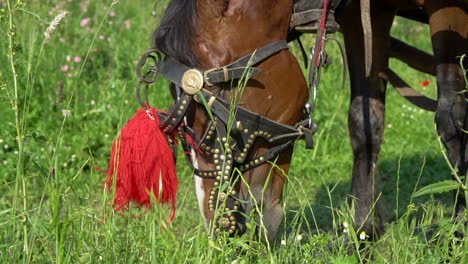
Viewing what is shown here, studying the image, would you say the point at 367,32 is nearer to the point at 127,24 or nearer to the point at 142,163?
the point at 142,163

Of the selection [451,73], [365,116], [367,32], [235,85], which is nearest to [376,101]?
[365,116]

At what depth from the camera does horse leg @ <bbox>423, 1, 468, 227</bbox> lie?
132 inches

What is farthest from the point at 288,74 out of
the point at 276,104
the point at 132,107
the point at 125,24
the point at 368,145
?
the point at 125,24

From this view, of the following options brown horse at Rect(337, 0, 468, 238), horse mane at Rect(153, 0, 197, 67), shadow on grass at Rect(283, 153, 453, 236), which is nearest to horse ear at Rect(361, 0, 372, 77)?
brown horse at Rect(337, 0, 468, 238)

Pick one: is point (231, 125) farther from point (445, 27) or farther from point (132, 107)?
point (132, 107)

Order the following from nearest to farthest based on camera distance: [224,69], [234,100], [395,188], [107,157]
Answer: [234,100] < [224,69] < [395,188] < [107,157]

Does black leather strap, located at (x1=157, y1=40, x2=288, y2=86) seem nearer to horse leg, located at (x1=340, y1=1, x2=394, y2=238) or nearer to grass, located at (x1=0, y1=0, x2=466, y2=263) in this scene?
grass, located at (x1=0, y1=0, x2=466, y2=263)

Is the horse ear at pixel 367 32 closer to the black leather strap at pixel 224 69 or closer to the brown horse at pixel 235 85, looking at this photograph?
the brown horse at pixel 235 85

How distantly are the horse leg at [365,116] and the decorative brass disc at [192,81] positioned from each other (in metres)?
1.36

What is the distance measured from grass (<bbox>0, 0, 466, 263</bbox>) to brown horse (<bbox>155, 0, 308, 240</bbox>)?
0.14m

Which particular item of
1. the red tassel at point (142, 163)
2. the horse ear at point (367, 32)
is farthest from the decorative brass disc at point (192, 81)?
the horse ear at point (367, 32)

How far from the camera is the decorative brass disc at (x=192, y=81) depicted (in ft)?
9.36

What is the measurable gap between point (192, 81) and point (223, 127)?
21 cm

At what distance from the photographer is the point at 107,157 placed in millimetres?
5715
